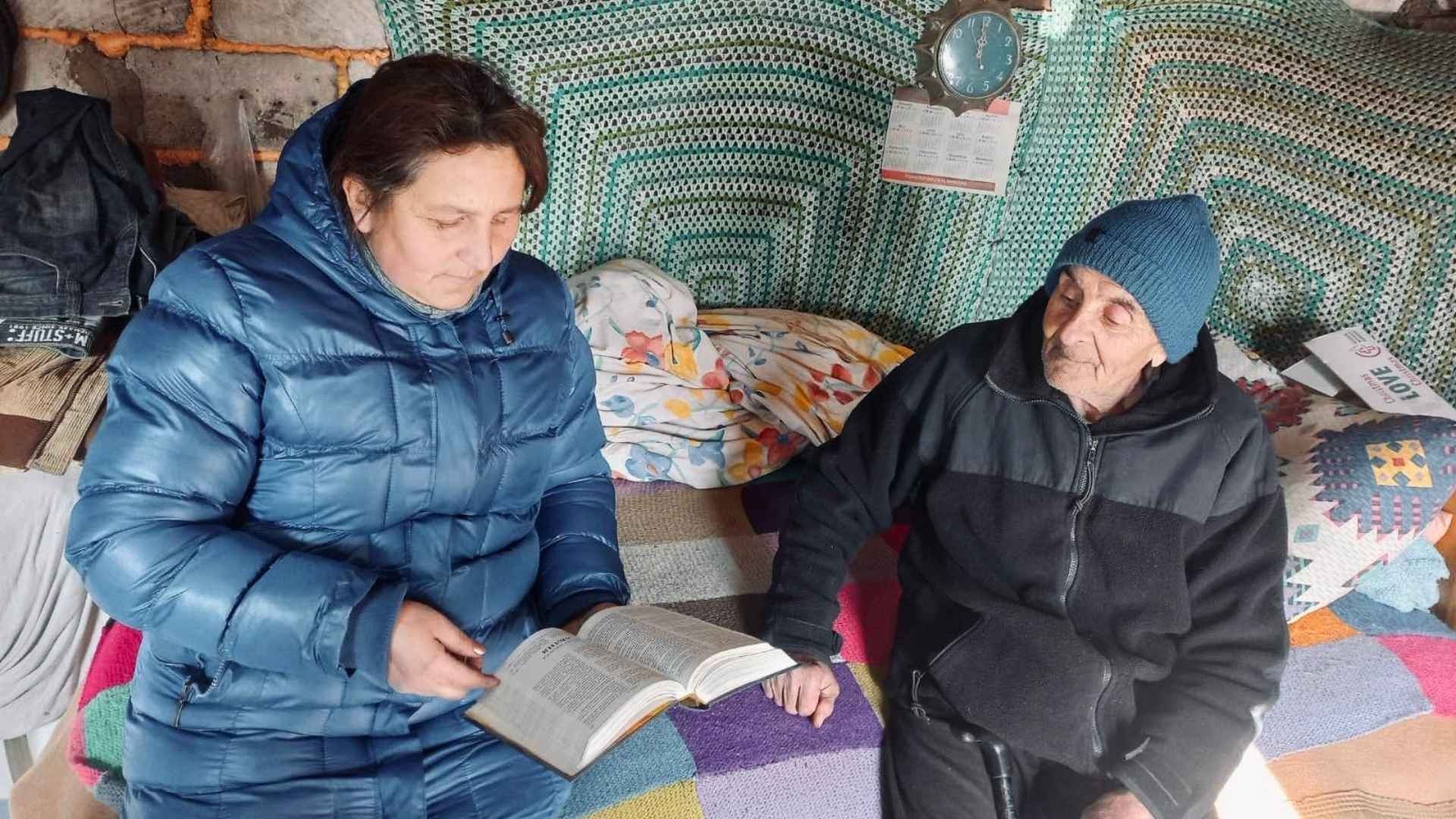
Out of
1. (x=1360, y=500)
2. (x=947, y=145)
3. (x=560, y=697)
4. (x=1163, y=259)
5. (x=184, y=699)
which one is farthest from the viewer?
(x=947, y=145)

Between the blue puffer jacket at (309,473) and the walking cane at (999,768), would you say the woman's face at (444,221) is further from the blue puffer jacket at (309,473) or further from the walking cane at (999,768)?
the walking cane at (999,768)

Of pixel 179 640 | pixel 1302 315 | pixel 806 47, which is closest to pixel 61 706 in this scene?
→ pixel 179 640

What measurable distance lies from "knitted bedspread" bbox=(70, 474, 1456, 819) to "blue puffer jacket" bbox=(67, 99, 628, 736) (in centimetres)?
27

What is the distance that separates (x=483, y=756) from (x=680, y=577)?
616mm

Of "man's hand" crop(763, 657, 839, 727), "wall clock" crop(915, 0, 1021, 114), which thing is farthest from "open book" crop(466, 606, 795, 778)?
"wall clock" crop(915, 0, 1021, 114)

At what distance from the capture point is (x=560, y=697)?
1065 millimetres

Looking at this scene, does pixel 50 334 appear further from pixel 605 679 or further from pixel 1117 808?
pixel 1117 808

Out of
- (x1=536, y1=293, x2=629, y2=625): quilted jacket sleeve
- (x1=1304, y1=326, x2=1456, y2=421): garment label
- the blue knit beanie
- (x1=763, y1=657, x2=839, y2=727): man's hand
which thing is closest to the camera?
the blue knit beanie

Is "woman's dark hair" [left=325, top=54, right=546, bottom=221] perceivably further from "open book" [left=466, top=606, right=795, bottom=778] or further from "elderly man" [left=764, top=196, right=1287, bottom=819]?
"elderly man" [left=764, top=196, right=1287, bottom=819]

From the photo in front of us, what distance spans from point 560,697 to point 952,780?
0.64m

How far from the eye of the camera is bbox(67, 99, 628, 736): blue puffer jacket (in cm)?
108

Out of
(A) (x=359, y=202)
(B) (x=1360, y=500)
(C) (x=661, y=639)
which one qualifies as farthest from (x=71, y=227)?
(B) (x=1360, y=500)

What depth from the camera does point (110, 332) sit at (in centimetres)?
203

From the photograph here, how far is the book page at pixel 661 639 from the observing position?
111 centimetres
